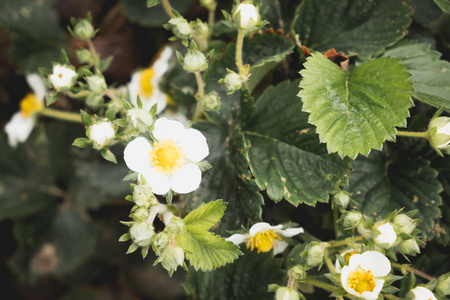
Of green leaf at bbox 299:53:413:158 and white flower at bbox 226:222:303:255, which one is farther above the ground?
green leaf at bbox 299:53:413:158

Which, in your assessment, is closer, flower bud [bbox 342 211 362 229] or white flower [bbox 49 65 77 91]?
flower bud [bbox 342 211 362 229]

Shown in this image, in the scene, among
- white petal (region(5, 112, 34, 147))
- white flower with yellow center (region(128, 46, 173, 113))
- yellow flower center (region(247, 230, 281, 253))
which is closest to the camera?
yellow flower center (region(247, 230, 281, 253))

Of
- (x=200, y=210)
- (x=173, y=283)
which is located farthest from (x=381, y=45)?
(x=173, y=283)

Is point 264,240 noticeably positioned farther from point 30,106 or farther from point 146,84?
point 30,106

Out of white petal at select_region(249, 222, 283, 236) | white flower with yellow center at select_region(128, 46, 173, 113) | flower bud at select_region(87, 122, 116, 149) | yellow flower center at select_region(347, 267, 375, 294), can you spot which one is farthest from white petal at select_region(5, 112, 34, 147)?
yellow flower center at select_region(347, 267, 375, 294)

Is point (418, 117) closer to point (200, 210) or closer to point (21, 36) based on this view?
point (200, 210)

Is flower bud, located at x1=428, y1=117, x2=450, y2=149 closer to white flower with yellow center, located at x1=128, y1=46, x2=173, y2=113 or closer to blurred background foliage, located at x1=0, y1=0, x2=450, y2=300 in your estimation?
white flower with yellow center, located at x1=128, y1=46, x2=173, y2=113
